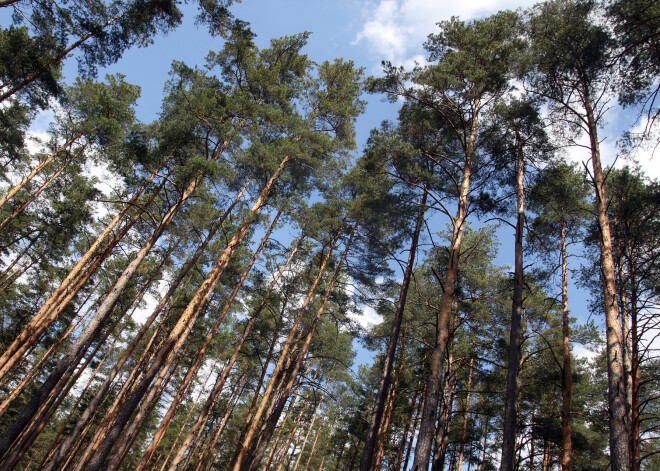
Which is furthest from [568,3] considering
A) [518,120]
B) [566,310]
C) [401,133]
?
[566,310]

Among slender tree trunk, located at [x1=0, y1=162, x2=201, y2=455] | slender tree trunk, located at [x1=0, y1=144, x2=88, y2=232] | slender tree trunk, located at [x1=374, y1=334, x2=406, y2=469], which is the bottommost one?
slender tree trunk, located at [x1=0, y1=162, x2=201, y2=455]

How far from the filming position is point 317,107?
48.8ft

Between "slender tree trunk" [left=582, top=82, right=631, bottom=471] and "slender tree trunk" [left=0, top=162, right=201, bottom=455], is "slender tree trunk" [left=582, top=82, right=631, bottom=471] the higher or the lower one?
the higher one

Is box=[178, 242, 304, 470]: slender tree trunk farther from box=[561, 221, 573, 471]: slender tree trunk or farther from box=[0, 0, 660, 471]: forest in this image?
box=[561, 221, 573, 471]: slender tree trunk

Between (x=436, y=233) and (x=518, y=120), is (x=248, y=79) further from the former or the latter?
(x=436, y=233)

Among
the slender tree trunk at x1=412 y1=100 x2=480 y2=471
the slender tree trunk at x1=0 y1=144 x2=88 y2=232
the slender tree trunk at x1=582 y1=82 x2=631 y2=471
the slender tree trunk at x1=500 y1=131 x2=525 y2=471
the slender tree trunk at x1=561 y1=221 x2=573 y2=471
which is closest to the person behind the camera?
the slender tree trunk at x1=582 y1=82 x2=631 y2=471

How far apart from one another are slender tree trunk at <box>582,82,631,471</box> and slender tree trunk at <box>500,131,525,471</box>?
159 cm

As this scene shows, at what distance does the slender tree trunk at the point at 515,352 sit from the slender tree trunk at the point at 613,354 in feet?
5.22

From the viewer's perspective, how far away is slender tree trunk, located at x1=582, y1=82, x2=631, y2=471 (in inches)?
172

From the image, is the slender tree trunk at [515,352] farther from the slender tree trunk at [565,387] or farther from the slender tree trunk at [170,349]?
the slender tree trunk at [170,349]

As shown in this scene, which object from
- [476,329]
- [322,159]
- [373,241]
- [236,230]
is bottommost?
[236,230]

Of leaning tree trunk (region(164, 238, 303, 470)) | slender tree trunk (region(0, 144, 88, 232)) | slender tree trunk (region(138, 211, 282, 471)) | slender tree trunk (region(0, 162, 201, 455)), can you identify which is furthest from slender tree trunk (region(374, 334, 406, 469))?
slender tree trunk (region(0, 144, 88, 232))

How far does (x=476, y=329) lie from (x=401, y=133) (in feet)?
27.3

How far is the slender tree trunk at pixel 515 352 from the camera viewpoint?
19.2ft
